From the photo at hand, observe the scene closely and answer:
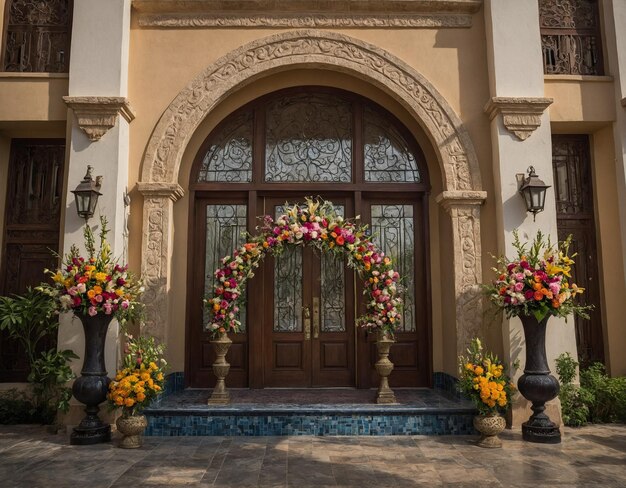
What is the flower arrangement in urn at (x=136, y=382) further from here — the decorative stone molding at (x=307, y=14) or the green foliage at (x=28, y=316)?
the decorative stone molding at (x=307, y=14)

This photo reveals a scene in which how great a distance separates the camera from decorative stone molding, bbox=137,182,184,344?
5531 millimetres

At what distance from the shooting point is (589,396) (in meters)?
5.25

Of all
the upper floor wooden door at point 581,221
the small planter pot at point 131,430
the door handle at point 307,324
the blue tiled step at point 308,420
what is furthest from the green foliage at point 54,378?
the upper floor wooden door at point 581,221

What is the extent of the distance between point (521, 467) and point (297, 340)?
2821mm

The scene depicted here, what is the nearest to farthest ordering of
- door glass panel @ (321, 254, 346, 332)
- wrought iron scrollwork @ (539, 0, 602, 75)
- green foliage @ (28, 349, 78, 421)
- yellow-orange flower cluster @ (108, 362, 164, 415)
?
1. yellow-orange flower cluster @ (108, 362, 164, 415)
2. green foliage @ (28, 349, 78, 421)
3. wrought iron scrollwork @ (539, 0, 602, 75)
4. door glass panel @ (321, 254, 346, 332)

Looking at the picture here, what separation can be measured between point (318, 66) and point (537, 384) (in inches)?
160

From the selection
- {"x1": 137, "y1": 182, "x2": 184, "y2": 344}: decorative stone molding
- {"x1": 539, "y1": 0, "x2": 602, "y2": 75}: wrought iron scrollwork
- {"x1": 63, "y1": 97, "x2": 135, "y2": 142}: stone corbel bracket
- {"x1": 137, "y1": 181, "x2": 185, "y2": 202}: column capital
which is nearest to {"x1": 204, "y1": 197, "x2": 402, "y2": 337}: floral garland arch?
{"x1": 137, "y1": 182, "x2": 184, "y2": 344}: decorative stone molding

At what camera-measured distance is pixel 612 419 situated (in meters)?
5.42

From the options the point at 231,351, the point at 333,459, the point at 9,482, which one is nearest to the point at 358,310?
the point at 231,351

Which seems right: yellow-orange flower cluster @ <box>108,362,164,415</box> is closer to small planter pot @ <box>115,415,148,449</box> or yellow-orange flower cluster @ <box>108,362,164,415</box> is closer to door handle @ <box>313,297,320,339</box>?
small planter pot @ <box>115,415,148,449</box>

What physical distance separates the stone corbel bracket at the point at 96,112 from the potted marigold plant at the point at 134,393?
2.40 m

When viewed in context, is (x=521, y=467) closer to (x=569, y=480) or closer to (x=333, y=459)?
(x=569, y=480)

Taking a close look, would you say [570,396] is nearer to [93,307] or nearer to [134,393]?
[134,393]

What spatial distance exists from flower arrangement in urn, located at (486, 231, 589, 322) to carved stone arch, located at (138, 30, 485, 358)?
1.97 ft
